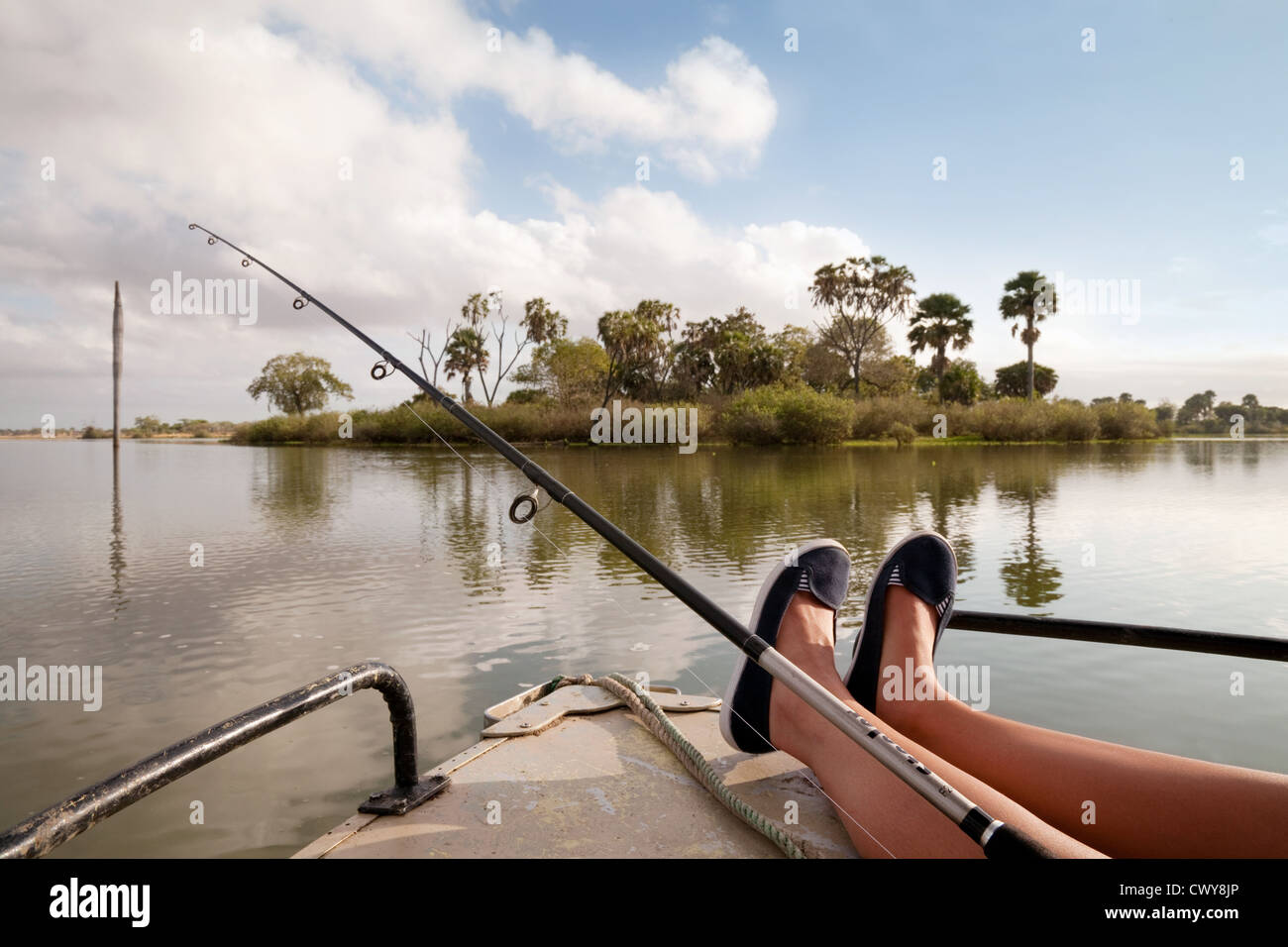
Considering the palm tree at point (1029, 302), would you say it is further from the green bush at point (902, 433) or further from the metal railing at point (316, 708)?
the metal railing at point (316, 708)

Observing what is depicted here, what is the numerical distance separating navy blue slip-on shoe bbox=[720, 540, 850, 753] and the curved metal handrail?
2.65 ft

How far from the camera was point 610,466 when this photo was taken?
23281mm

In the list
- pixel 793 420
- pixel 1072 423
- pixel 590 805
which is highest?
pixel 793 420

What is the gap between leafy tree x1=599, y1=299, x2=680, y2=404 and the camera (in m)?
47.3

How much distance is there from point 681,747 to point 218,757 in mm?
1287

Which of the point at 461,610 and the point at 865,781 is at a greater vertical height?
the point at 865,781

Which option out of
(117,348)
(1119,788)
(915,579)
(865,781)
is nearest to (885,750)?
(865,781)

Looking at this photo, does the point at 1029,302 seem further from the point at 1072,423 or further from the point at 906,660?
the point at 906,660

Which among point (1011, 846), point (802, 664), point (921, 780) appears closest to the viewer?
point (1011, 846)

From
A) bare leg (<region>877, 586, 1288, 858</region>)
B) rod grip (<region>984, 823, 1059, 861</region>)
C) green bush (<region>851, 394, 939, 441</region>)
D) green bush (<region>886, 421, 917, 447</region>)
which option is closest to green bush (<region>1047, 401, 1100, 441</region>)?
green bush (<region>851, 394, 939, 441</region>)

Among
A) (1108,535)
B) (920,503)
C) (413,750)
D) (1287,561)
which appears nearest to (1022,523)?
(1108,535)

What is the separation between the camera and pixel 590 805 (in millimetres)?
1940

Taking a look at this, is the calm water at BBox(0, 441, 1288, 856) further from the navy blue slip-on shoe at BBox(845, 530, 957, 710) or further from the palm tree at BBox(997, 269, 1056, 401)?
the palm tree at BBox(997, 269, 1056, 401)
